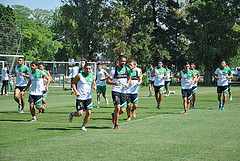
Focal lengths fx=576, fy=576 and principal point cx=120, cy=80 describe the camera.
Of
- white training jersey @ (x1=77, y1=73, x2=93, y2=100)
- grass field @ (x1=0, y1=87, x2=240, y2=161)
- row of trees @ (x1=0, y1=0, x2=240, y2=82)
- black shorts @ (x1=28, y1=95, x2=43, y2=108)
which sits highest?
row of trees @ (x1=0, y1=0, x2=240, y2=82)

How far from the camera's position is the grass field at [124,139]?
11070 millimetres

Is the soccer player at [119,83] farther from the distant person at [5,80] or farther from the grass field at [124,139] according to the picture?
the distant person at [5,80]

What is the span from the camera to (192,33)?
67312 millimetres

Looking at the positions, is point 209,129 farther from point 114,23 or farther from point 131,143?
point 114,23

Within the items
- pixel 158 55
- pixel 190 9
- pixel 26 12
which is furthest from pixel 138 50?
pixel 26 12

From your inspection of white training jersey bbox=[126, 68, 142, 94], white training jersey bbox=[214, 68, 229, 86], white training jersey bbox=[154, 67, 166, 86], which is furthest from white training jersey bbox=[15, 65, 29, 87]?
white training jersey bbox=[214, 68, 229, 86]

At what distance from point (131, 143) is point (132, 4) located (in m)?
58.0

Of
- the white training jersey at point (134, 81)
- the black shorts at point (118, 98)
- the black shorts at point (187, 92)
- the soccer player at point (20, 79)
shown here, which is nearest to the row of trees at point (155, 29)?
the black shorts at point (187, 92)

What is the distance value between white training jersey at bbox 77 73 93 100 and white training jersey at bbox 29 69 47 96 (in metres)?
3.34

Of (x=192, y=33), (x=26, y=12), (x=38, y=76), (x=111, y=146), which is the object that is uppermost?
(x=26, y=12)

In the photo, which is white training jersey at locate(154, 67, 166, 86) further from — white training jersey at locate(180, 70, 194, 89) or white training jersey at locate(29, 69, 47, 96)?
white training jersey at locate(29, 69, 47, 96)

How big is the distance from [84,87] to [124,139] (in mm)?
2571

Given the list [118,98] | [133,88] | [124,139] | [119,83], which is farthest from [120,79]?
[124,139]

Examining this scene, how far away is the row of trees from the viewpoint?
6456cm
